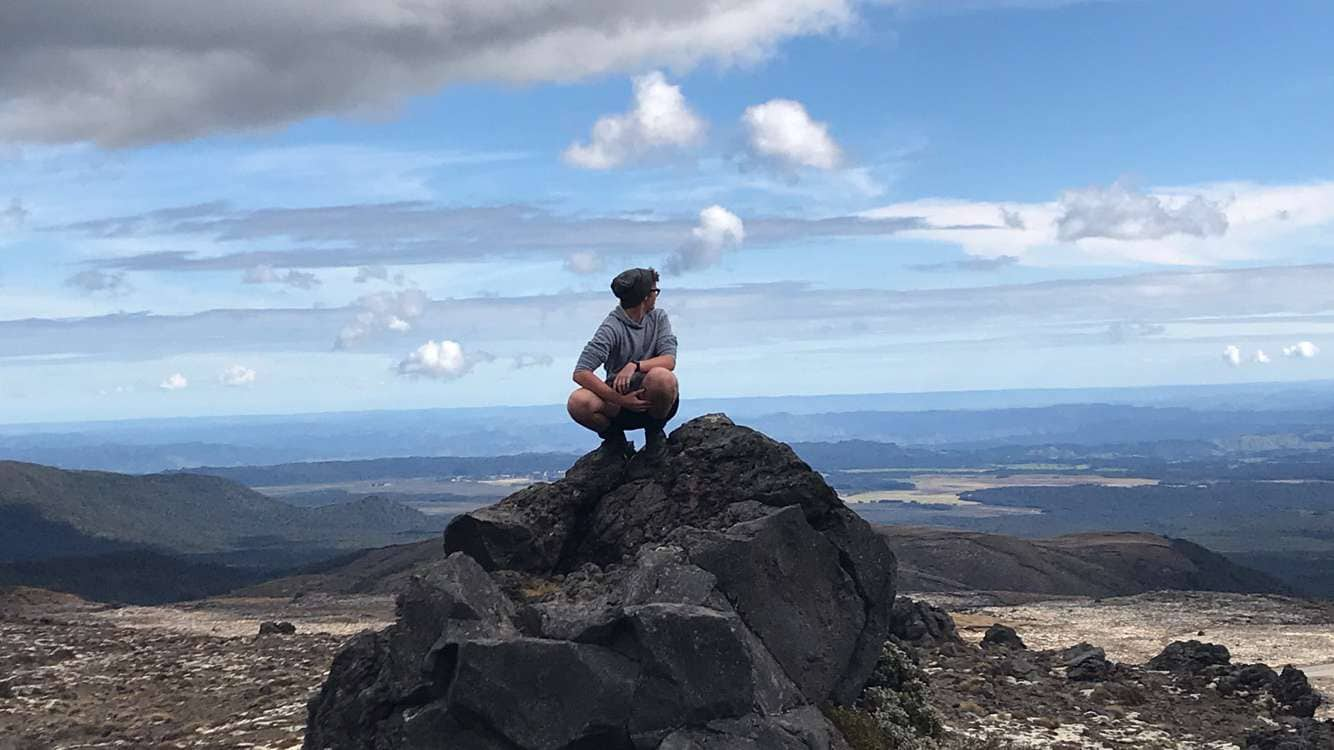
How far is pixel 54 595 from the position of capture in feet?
231

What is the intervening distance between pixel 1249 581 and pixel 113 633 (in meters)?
113

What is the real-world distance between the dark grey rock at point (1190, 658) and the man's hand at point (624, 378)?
2427 centimetres

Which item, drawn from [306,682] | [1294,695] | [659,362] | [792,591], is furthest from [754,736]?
[1294,695]

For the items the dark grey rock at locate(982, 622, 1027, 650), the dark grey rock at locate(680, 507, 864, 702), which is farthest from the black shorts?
the dark grey rock at locate(982, 622, 1027, 650)

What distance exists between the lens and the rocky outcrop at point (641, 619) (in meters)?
14.2

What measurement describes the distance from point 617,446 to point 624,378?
2.71m

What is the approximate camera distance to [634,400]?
1744 cm

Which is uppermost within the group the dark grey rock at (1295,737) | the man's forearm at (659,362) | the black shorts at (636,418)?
the man's forearm at (659,362)

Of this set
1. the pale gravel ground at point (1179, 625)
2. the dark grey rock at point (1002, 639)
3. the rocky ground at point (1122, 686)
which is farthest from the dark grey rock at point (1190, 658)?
the dark grey rock at point (1002, 639)

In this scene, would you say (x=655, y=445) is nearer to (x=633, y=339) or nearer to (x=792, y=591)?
(x=633, y=339)

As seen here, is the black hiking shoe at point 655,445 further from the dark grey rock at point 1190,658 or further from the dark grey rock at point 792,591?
the dark grey rock at point 1190,658

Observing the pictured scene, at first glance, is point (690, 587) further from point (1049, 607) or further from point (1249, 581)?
point (1249, 581)

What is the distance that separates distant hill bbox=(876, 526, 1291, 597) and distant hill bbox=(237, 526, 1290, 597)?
0.08 metres

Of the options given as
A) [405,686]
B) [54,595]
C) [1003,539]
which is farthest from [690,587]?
[1003,539]
